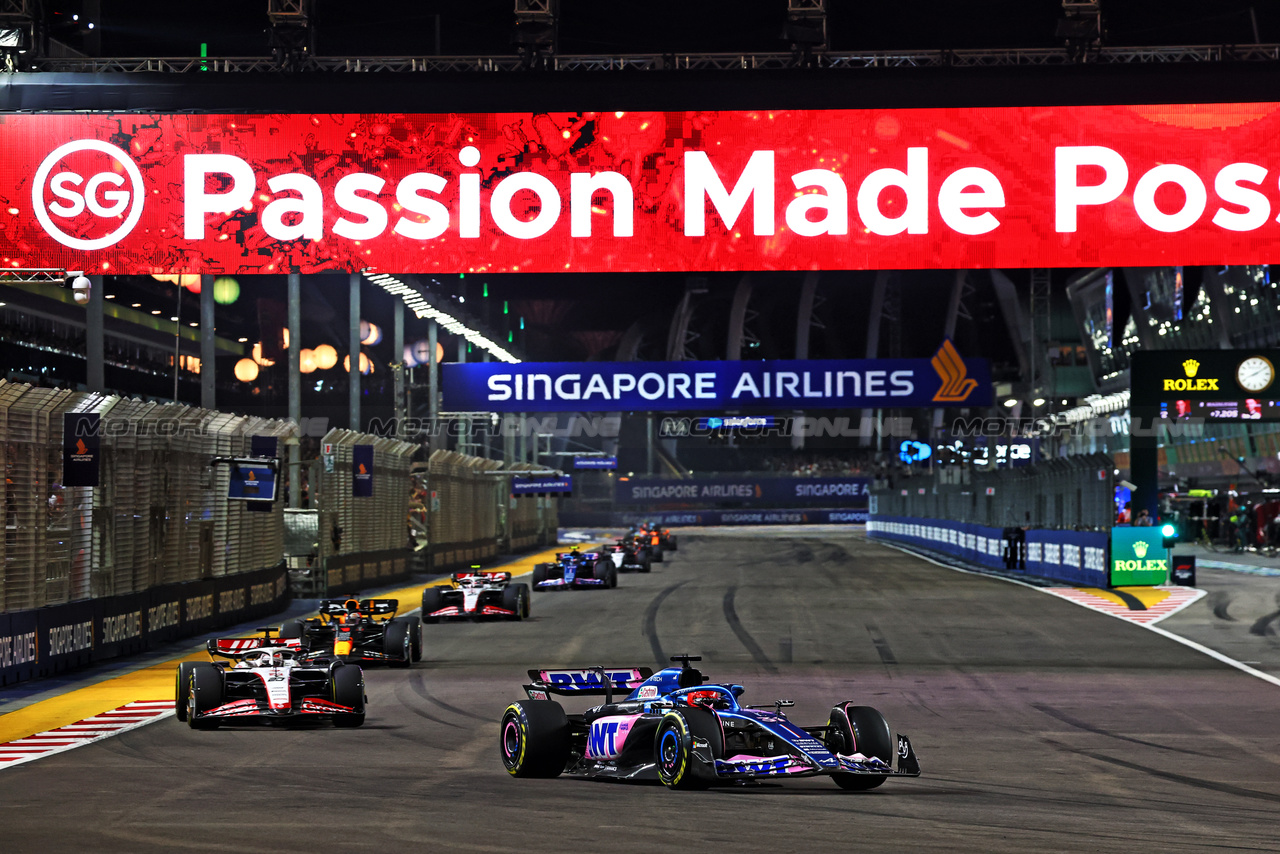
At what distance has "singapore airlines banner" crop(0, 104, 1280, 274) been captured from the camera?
1833 centimetres

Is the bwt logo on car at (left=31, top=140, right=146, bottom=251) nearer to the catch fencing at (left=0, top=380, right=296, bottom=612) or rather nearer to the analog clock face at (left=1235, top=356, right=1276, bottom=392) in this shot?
the catch fencing at (left=0, top=380, right=296, bottom=612)

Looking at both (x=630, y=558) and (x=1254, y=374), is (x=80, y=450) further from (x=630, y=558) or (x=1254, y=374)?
(x=630, y=558)

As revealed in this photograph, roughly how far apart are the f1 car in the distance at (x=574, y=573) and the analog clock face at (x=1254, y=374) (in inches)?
602

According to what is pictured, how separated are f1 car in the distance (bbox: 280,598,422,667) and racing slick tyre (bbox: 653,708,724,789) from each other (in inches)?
384

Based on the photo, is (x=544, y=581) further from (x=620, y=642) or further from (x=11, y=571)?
(x=11, y=571)

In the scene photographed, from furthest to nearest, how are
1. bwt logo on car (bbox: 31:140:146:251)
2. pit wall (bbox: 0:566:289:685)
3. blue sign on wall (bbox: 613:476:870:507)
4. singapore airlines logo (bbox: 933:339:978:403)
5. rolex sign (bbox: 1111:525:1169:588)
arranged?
blue sign on wall (bbox: 613:476:870:507) < singapore airlines logo (bbox: 933:339:978:403) < rolex sign (bbox: 1111:525:1169:588) < pit wall (bbox: 0:566:289:685) < bwt logo on car (bbox: 31:140:146:251)

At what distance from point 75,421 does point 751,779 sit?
12966 millimetres

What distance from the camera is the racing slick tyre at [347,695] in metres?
14.7

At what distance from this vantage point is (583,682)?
12133 millimetres

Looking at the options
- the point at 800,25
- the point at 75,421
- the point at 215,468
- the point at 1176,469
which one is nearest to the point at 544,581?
the point at 215,468

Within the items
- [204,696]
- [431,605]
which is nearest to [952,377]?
[431,605]

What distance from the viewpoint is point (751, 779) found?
34.0ft

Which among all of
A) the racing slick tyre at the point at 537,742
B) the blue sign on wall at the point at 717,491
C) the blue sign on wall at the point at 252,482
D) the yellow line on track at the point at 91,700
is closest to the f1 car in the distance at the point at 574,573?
the blue sign on wall at the point at 252,482

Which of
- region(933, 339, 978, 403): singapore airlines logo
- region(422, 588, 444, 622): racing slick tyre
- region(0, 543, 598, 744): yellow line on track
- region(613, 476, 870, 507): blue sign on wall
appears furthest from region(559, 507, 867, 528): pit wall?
region(0, 543, 598, 744): yellow line on track
